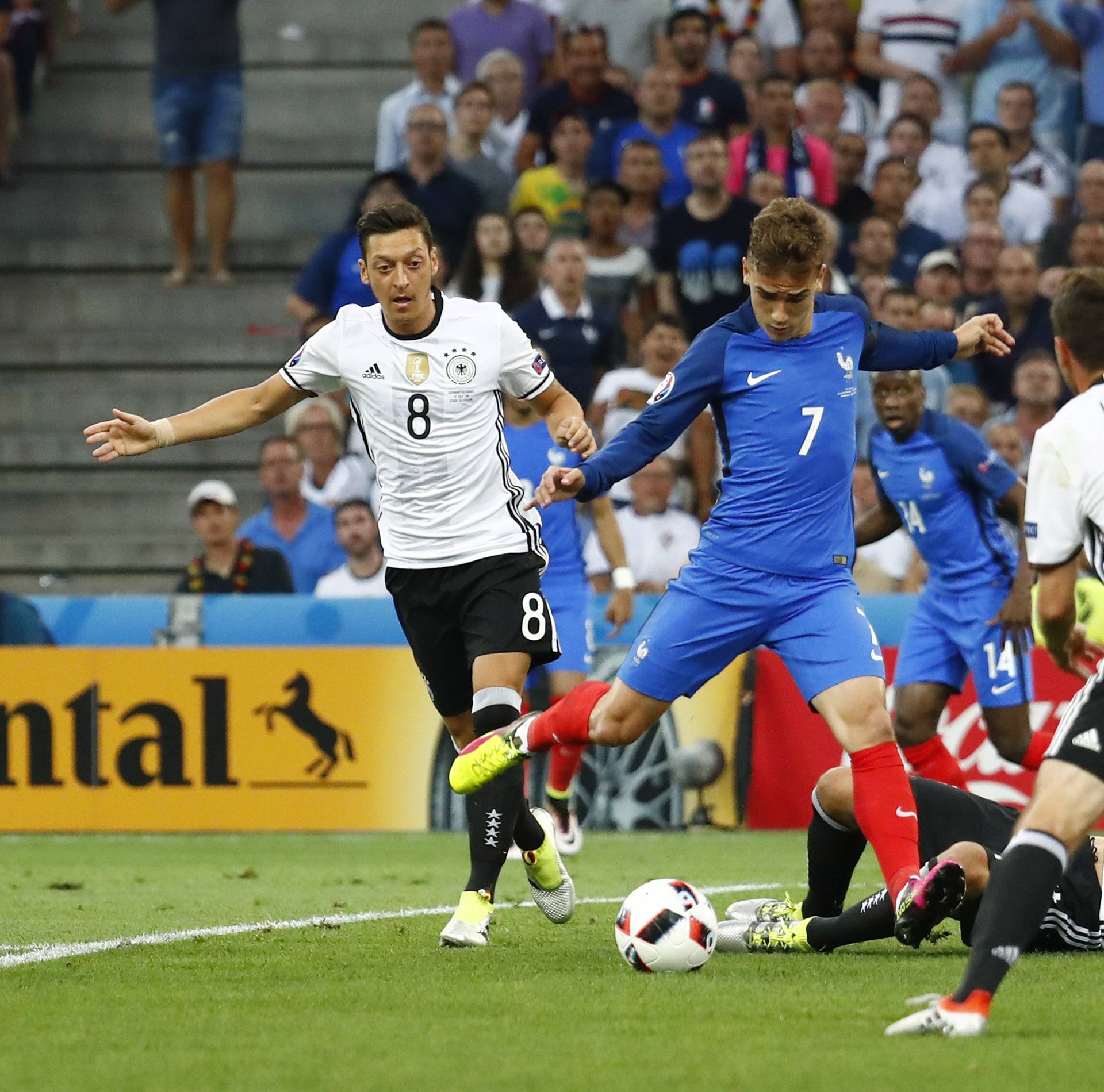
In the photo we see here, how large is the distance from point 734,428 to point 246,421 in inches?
67.9

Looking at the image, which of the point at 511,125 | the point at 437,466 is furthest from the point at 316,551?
the point at 437,466

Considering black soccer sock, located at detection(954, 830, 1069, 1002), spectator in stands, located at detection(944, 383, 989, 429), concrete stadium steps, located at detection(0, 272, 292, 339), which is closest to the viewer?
black soccer sock, located at detection(954, 830, 1069, 1002)

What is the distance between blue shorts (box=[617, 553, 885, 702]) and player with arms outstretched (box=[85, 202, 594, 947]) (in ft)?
1.74

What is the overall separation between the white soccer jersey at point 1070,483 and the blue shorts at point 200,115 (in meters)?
12.2

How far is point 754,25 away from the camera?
16984mm

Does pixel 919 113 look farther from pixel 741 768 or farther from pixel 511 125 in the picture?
pixel 741 768

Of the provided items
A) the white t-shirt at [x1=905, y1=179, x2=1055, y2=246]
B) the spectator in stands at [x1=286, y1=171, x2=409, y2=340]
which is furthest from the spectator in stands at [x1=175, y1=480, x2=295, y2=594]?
the white t-shirt at [x1=905, y1=179, x2=1055, y2=246]

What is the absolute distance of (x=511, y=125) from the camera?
54.1ft

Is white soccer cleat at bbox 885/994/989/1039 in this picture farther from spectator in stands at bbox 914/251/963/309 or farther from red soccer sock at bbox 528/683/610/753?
spectator in stands at bbox 914/251/963/309

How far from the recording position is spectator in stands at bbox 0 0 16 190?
1789cm

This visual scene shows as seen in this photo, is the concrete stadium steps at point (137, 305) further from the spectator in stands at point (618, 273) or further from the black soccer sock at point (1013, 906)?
the black soccer sock at point (1013, 906)

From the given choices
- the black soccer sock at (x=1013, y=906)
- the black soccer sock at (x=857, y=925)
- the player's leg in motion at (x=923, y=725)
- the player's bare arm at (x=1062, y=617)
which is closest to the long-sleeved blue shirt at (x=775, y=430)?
the black soccer sock at (x=857, y=925)

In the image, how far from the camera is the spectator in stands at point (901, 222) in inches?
596

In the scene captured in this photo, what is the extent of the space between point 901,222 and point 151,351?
6241 mm
